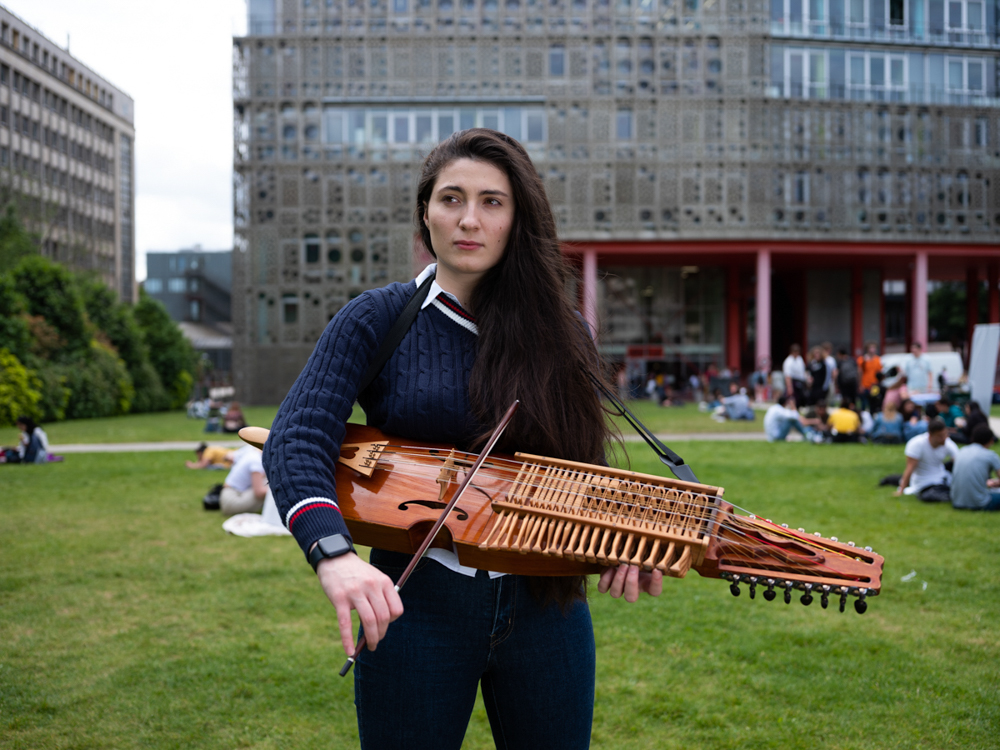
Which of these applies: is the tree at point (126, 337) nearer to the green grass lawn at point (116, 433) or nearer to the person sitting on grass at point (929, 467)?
the green grass lawn at point (116, 433)

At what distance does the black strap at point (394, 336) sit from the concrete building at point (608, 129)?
32807 millimetres

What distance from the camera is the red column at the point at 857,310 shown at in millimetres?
38688

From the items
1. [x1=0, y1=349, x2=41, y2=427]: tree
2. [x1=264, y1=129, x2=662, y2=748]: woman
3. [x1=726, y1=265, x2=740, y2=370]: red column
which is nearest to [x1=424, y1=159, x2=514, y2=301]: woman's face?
[x1=264, y1=129, x2=662, y2=748]: woman

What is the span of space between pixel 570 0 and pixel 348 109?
11.0 metres

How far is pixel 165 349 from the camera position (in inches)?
1684

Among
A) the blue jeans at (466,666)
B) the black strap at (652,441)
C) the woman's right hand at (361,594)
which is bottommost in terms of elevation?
the blue jeans at (466,666)

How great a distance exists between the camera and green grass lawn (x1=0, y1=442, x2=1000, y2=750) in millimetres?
3859

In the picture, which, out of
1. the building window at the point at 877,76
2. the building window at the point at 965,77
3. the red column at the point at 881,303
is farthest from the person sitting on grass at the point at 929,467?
the building window at the point at 965,77

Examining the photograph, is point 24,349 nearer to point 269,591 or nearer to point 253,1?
point 253,1

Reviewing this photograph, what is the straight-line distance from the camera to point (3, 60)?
186 ft

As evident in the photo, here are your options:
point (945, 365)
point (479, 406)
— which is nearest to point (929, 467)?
point (479, 406)

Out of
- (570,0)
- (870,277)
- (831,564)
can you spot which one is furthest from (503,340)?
(870,277)

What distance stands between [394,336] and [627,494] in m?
0.61

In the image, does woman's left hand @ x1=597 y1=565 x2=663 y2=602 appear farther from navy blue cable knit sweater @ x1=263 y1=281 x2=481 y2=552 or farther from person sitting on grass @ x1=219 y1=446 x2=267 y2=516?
person sitting on grass @ x1=219 y1=446 x2=267 y2=516
